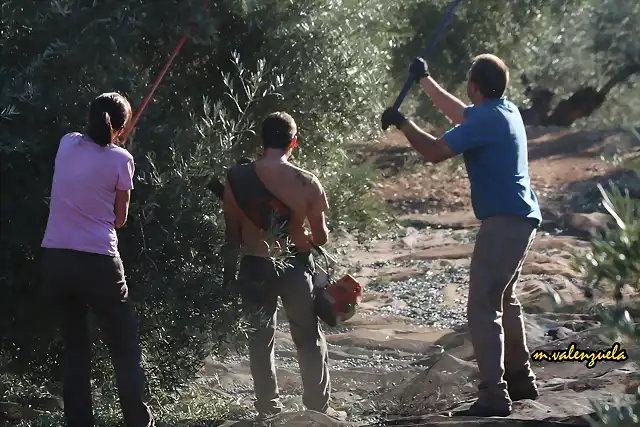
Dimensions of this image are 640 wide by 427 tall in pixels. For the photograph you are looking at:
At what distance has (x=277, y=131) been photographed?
548 cm

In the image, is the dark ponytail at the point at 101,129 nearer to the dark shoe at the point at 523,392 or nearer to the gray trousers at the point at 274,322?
the gray trousers at the point at 274,322

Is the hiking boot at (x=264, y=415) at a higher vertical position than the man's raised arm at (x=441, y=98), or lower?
lower

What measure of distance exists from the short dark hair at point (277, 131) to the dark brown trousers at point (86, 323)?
1.16 metres

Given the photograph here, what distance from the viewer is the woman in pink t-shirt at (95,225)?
470cm

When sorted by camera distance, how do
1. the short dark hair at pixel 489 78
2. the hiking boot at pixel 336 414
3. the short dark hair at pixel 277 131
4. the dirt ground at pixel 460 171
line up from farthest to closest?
the dirt ground at pixel 460 171, the hiking boot at pixel 336 414, the short dark hair at pixel 277 131, the short dark hair at pixel 489 78

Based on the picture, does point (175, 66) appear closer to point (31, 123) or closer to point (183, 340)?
point (31, 123)

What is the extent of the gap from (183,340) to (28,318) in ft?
2.93

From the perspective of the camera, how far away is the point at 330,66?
6.48m

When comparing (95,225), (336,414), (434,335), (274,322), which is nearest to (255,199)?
(274,322)

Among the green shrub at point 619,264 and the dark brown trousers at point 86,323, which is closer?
the green shrub at point 619,264

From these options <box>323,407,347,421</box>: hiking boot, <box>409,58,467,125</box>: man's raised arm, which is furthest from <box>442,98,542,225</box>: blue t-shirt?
<box>323,407,347,421</box>: hiking boot

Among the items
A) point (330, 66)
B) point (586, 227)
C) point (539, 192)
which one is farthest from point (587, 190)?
point (330, 66)

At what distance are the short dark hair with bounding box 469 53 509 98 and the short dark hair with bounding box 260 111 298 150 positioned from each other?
104 centimetres

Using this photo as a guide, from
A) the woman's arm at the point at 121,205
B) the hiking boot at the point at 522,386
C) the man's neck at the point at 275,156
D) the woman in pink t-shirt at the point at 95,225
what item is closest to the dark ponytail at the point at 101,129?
the woman in pink t-shirt at the point at 95,225
